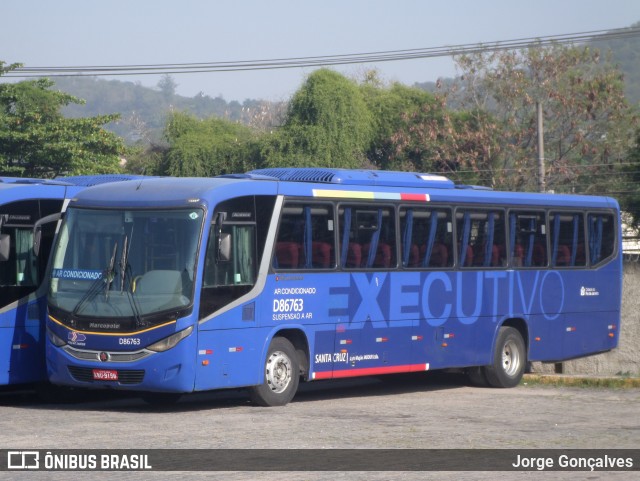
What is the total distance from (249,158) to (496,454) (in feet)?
140

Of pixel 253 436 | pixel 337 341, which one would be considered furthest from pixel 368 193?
pixel 253 436

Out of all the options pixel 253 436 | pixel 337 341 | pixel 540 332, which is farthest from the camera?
pixel 540 332

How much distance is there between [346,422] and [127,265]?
322 cm

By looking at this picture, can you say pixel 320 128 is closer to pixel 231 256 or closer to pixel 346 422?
pixel 231 256

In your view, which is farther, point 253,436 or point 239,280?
point 239,280

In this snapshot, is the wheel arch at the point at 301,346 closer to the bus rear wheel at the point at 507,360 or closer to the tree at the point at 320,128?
the bus rear wheel at the point at 507,360

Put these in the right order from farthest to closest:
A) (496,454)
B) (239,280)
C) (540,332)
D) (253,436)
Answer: (540,332) < (239,280) < (253,436) < (496,454)

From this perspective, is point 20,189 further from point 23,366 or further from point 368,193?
→ point 368,193

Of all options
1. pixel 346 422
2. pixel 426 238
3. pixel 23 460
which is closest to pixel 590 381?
pixel 426 238

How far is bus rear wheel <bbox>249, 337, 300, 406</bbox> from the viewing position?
1438 centimetres

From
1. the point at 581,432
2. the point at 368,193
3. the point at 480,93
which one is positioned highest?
the point at 480,93

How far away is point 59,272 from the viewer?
14.3 metres

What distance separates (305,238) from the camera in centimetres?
1498

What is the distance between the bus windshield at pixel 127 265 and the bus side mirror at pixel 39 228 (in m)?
0.43
